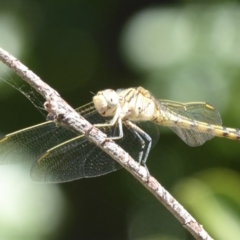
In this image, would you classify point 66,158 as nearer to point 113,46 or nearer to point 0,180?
point 0,180

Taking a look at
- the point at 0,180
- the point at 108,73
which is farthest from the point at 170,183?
the point at 0,180

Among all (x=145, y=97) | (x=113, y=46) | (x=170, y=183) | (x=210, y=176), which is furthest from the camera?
(x=113, y=46)

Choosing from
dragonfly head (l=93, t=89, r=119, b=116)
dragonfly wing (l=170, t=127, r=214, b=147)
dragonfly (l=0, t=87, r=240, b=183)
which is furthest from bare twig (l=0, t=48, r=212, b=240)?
dragonfly wing (l=170, t=127, r=214, b=147)

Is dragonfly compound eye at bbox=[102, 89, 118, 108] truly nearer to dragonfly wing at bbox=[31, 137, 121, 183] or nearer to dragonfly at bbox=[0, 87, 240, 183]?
dragonfly at bbox=[0, 87, 240, 183]

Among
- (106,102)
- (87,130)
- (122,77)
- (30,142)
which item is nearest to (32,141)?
(30,142)

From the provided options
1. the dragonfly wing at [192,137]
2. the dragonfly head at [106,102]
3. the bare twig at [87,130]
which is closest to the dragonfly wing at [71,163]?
the dragonfly head at [106,102]

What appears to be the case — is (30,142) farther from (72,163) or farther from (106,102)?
(106,102)
